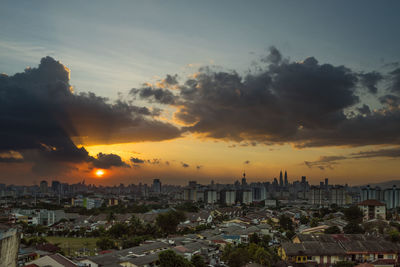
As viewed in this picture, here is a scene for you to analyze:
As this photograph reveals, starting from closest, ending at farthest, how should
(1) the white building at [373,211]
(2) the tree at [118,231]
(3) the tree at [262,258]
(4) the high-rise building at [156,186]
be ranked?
(3) the tree at [262,258] < (2) the tree at [118,231] < (1) the white building at [373,211] < (4) the high-rise building at [156,186]

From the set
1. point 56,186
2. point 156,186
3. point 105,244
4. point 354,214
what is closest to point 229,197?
point 354,214

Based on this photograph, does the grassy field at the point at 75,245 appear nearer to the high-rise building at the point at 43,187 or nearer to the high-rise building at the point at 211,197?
the high-rise building at the point at 211,197

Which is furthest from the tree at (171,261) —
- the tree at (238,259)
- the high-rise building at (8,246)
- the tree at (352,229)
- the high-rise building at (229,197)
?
the high-rise building at (229,197)

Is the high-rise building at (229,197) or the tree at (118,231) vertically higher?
the tree at (118,231)

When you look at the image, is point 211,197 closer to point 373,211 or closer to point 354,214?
point 373,211

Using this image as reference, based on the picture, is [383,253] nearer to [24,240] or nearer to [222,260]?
[222,260]

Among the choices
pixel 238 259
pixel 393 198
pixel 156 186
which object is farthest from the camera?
pixel 156 186

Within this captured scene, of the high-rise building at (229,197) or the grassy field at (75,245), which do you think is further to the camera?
the high-rise building at (229,197)

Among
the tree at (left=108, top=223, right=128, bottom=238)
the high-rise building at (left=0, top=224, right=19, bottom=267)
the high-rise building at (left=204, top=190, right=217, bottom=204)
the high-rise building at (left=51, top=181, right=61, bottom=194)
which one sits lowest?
the high-rise building at (left=51, top=181, right=61, bottom=194)

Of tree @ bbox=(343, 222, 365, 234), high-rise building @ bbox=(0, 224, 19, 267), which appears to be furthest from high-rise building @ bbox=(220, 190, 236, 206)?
high-rise building @ bbox=(0, 224, 19, 267)

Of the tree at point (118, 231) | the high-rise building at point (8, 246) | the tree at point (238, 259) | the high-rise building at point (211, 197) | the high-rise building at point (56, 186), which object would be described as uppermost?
the high-rise building at point (8, 246)

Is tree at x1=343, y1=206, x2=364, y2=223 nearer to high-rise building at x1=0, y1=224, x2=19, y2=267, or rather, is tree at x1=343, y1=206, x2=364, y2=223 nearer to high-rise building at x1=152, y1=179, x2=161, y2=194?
high-rise building at x1=0, y1=224, x2=19, y2=267
